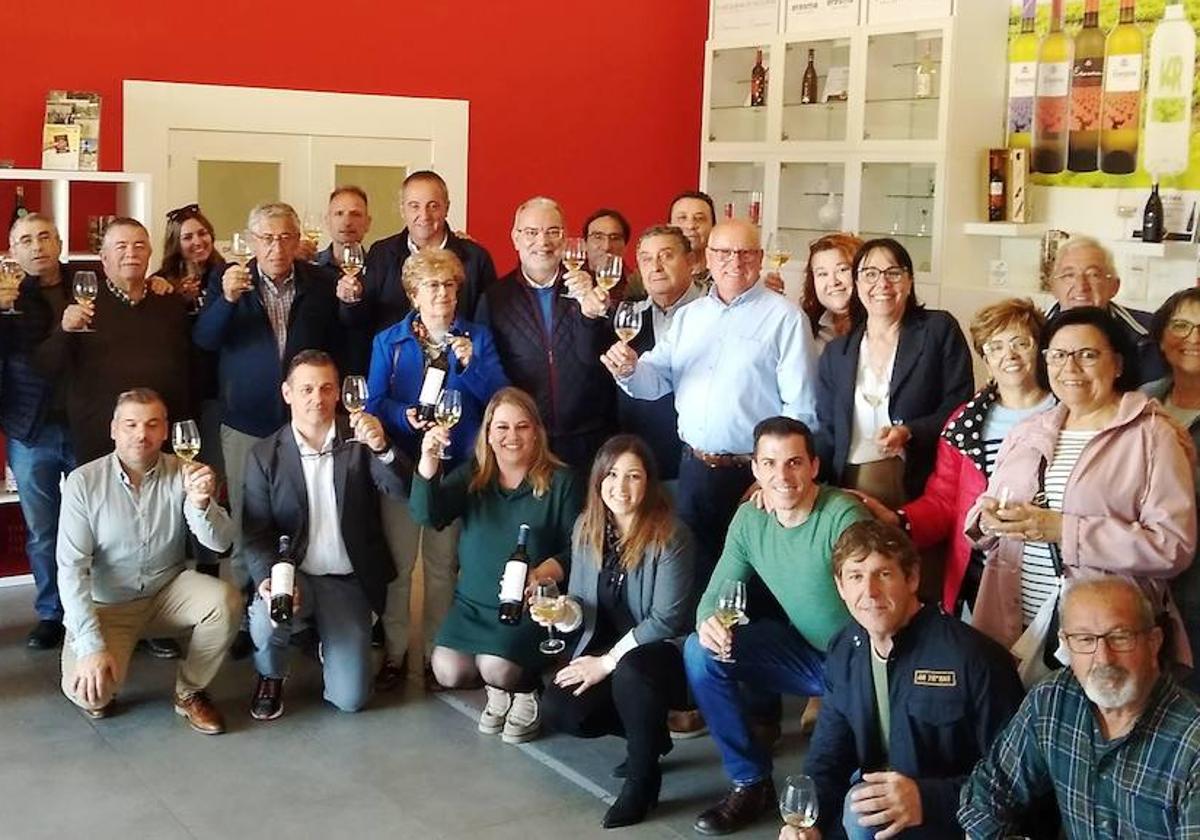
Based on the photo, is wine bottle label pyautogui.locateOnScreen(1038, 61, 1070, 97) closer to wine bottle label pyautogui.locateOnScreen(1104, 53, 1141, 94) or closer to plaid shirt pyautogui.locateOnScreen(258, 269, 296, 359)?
wine bottle label pyautogui.locateOnScreen(1104, 53, 1141, 94)

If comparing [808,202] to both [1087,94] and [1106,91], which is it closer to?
[1087,94]

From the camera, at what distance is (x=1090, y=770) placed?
2904 millimetres

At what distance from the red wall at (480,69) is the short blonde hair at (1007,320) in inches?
157

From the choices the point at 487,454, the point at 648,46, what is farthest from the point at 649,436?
the point at 648,46

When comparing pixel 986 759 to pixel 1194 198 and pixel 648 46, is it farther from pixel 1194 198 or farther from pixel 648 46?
pixel 648 46

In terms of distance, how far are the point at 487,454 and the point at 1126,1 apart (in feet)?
11.5

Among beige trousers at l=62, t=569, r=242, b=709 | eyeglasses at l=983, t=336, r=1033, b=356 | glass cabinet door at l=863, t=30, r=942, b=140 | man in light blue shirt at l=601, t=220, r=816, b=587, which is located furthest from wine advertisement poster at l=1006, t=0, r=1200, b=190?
beige trousers at l=62, t=569, r=242, b=709

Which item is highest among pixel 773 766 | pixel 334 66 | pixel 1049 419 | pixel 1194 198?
pixel 334 66

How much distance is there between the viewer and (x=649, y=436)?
5.06 meters

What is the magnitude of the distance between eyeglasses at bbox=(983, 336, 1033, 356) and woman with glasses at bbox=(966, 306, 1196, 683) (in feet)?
0.55

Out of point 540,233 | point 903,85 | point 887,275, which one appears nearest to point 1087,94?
point 903,85

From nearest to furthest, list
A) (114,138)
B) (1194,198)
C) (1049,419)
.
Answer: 1. (1049,419)
2. (1194,198)
3. (114,138)

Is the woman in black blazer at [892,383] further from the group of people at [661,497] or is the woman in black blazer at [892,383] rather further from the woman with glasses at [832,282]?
the woman with glasses at [832,282]

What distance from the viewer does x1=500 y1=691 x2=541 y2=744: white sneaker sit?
4609 millimetres
